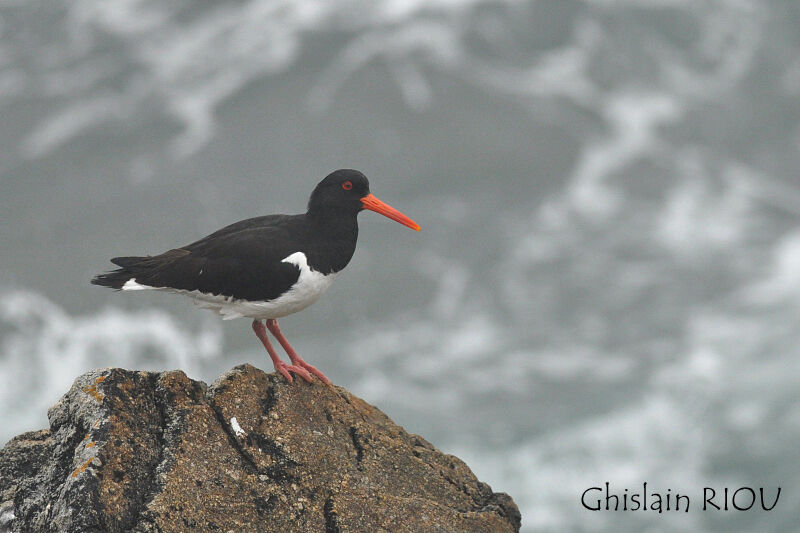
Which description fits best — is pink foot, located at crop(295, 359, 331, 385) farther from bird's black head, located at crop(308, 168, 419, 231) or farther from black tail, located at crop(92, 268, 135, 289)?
black tail, located at crop(92, 268, 135, 289)

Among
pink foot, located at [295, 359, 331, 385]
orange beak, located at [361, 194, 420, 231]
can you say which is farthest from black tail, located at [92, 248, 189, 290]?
orange beak, located at [361, 194, 420, 231]

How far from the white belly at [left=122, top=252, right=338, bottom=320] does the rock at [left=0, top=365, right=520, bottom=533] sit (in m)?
0.74

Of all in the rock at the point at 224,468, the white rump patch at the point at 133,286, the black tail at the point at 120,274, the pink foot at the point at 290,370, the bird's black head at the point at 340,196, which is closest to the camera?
the rock at the point at 224,468

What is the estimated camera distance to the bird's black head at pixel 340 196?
334 inches

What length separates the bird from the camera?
7.96 meters

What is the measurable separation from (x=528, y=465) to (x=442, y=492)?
20.0m

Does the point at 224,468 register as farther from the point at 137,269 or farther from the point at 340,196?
the point at 340,196

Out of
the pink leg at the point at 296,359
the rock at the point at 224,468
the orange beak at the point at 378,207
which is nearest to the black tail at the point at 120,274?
the pink leg at the point at 296,359

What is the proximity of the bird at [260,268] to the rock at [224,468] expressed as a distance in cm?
71

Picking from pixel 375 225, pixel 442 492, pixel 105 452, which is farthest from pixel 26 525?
pixel 375 225

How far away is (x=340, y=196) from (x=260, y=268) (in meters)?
1.13

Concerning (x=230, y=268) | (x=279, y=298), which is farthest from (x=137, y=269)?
(x=279, y=298)

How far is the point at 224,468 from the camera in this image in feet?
21.2

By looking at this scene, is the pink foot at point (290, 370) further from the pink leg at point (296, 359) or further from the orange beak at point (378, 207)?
the orange beak at point (378, 207)
